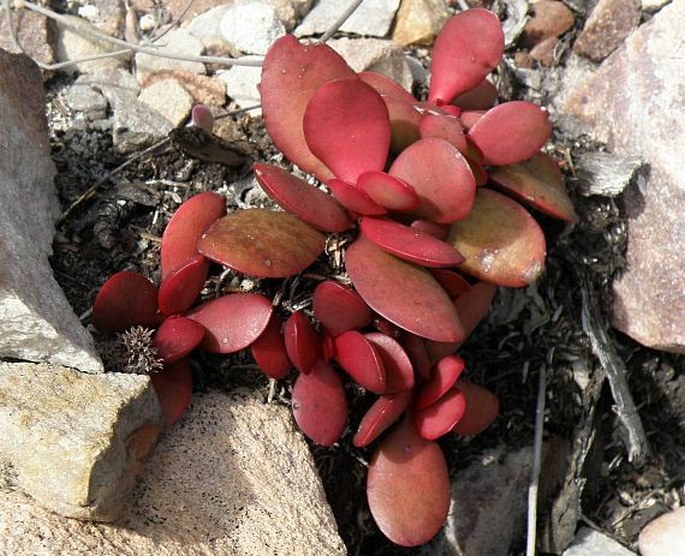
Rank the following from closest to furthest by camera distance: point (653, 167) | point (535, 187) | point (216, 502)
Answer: point (216, 502) → point (535, 187) → point (653, 167)

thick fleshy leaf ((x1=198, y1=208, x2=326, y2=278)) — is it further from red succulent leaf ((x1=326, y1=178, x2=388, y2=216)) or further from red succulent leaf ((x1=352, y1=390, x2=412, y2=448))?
red succulent leaf ((x1=352, y1=390, x2=412, y2=448))

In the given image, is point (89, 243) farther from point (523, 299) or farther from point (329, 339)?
point (523, 299)

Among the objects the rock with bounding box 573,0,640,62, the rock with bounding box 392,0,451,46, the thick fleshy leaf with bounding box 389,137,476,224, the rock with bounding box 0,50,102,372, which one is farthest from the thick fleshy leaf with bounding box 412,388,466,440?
the rock with bounding box 573,0,640,62

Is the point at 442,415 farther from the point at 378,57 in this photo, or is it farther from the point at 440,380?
the point at 378,57

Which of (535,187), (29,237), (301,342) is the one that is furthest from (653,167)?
(29,237)

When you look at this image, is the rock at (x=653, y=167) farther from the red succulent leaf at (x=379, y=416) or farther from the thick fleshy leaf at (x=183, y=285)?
the thick fleshy leaf at (x=183, y=285)

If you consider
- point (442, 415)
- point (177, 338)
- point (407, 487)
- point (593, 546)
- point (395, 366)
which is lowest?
point (593, 546)

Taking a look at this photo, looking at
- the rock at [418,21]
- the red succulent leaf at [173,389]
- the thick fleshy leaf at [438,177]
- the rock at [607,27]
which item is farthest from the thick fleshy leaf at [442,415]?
the rock at [607,27]
